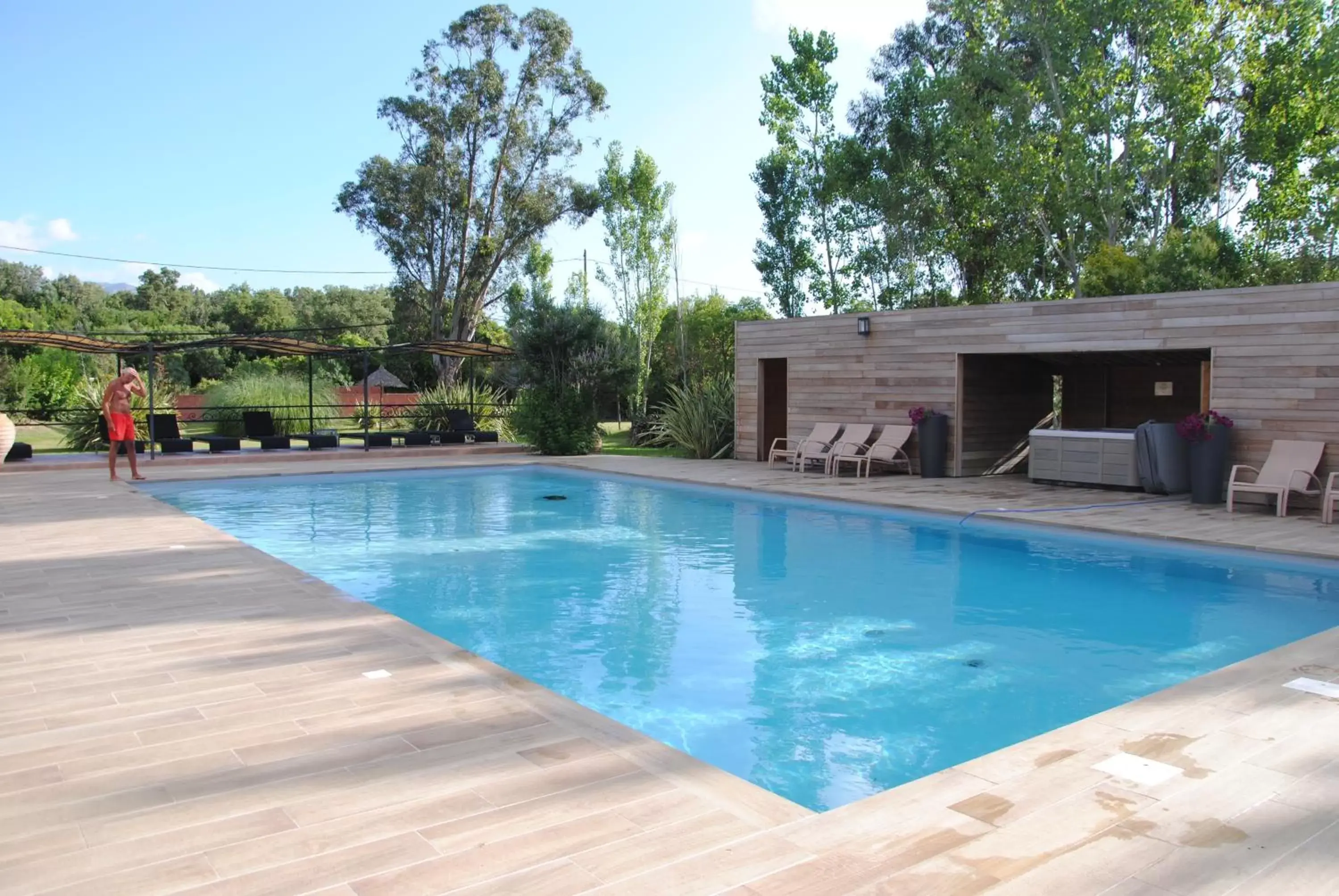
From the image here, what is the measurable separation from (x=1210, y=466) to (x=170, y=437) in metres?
15.4

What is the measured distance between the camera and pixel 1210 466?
385 inches

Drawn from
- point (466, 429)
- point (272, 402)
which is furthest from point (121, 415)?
point (272, 402)

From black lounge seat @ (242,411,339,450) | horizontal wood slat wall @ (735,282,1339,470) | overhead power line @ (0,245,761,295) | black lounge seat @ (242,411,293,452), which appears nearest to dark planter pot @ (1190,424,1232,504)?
horizontal wood slat wall @ (735,282,1339,470)

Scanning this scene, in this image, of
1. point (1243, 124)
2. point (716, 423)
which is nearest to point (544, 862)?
point (716, 423)

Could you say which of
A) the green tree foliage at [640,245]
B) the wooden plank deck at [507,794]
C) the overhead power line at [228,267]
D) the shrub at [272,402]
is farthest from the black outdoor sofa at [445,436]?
the wooden plank deck at [507,794]

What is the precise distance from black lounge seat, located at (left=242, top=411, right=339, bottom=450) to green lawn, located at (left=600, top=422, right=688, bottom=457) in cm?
499

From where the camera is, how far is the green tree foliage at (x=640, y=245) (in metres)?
25.5

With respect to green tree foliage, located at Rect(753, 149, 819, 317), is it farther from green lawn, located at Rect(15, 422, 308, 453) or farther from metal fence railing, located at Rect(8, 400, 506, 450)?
metal fence railing, located at Rect(8, 400, 506, 450)

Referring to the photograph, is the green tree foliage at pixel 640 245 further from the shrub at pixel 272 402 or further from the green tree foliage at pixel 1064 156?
the shrub at pixel 272 402

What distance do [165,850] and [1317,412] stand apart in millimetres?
10241

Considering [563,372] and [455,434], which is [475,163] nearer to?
[563,372]

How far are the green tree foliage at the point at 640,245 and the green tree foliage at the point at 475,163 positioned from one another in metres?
4.45

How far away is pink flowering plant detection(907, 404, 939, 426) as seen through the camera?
498 inches

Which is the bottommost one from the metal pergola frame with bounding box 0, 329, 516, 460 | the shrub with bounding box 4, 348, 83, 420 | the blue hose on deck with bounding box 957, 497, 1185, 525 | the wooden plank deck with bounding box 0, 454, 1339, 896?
the wooden plank deck with bounding box 0, 454, 1339, 896
